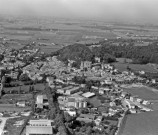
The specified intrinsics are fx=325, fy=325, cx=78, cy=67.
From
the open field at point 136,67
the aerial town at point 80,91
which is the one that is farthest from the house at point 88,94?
the open field at point 136,67

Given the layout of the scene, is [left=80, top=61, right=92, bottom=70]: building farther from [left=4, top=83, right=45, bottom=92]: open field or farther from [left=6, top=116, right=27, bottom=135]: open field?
[left=6, top=116, right=27, bottom=135]: open field

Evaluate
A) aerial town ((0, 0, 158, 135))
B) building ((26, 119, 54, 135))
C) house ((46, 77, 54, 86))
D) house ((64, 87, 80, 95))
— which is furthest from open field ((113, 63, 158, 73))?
building ((26, 119, 54, 135))

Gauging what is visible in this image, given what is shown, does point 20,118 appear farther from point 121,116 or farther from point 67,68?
point 67,68

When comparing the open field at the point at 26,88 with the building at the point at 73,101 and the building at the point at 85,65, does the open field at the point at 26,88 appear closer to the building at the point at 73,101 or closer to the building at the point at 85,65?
the building at the point at 73,101

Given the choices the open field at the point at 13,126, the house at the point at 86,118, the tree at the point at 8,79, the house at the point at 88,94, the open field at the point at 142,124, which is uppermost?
the tree at the point at 8,79

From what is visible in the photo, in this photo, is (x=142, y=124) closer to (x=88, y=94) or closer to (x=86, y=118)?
(x=86, y=118)

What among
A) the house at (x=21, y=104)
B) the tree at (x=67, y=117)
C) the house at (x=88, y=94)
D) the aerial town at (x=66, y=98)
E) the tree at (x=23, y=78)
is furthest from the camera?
the tree at (x=23, y=78)
